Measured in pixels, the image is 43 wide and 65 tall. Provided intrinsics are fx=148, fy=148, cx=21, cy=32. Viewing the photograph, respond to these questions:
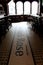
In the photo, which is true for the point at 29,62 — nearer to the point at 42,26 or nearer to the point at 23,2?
the point at 42,26

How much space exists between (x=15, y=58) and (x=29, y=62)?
1.64 feet

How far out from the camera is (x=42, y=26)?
344 inches

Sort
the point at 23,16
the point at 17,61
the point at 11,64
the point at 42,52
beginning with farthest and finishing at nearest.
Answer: the point at 23,16
the point at 42,52
the point at 17,61
the point at 11,64

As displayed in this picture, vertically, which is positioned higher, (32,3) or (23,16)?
(32,3)

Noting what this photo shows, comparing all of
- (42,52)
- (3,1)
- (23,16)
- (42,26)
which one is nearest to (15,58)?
(42,52)

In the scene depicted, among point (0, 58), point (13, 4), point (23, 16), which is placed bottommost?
point (0, 58)

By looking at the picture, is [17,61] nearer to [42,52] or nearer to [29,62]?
[29,62]

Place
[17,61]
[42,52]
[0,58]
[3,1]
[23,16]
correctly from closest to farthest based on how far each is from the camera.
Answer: [17,61]
[0,58]
[42,52]
[3,1]
[23,16]

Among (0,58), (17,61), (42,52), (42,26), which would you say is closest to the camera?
(17,61)

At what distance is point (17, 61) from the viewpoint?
4.00 m

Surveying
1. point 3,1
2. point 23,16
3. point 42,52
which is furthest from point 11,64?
point 23,16

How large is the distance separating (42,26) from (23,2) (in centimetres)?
816

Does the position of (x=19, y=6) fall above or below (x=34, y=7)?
above

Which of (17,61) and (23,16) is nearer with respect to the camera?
(17,61)
